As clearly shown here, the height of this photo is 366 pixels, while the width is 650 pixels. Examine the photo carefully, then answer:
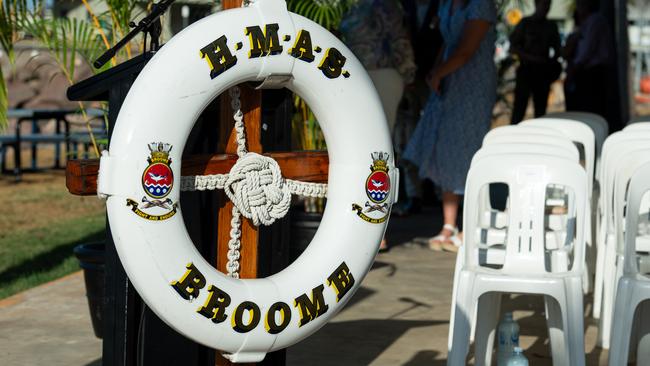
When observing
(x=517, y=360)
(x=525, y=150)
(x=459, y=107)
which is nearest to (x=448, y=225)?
(x=459, y=107)

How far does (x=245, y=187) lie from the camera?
310 centimetres

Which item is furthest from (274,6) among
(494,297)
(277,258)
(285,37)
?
(494,297)

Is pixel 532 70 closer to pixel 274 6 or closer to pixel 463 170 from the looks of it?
pixel 463 170

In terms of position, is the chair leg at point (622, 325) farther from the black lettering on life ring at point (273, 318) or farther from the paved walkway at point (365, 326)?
the black lettering on life ring at point (273, 318)

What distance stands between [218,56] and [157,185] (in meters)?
0.37

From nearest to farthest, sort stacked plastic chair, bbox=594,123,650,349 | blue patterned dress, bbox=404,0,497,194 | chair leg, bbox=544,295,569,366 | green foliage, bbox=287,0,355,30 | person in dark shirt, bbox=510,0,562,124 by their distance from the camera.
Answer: chair leg, bbox=544,295,569,366 → stacked plastic chair, bbox=594,123,650,349 → green foliage, bbox=287,0,355,30 → blue patterned dress, bbox=404,0,497,194 → person in dark shirt, bbox=510,0,562,124

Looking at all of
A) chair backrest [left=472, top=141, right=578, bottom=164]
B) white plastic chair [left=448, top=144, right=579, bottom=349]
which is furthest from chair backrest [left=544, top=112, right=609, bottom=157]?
chair backrest [left=472, top=141, right=578, bottom=164]

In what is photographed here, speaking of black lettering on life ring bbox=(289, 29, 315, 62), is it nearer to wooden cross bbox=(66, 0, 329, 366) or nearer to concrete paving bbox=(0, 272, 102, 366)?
wooden cross bbox=(66, 0, 329, 366)

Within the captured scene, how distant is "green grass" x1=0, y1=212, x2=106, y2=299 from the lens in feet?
22.5

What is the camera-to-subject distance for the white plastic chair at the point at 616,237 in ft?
14.9

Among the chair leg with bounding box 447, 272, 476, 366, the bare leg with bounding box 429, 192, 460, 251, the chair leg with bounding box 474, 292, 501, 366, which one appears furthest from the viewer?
the bare leg with bounding box 429, 192, 460, 251

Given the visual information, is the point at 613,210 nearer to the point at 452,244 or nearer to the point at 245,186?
the point at 452,244

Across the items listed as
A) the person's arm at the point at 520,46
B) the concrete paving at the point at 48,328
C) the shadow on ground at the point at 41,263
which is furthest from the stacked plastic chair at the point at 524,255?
the person's arm at the point at 520,46

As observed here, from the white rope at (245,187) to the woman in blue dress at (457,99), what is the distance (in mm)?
3857
